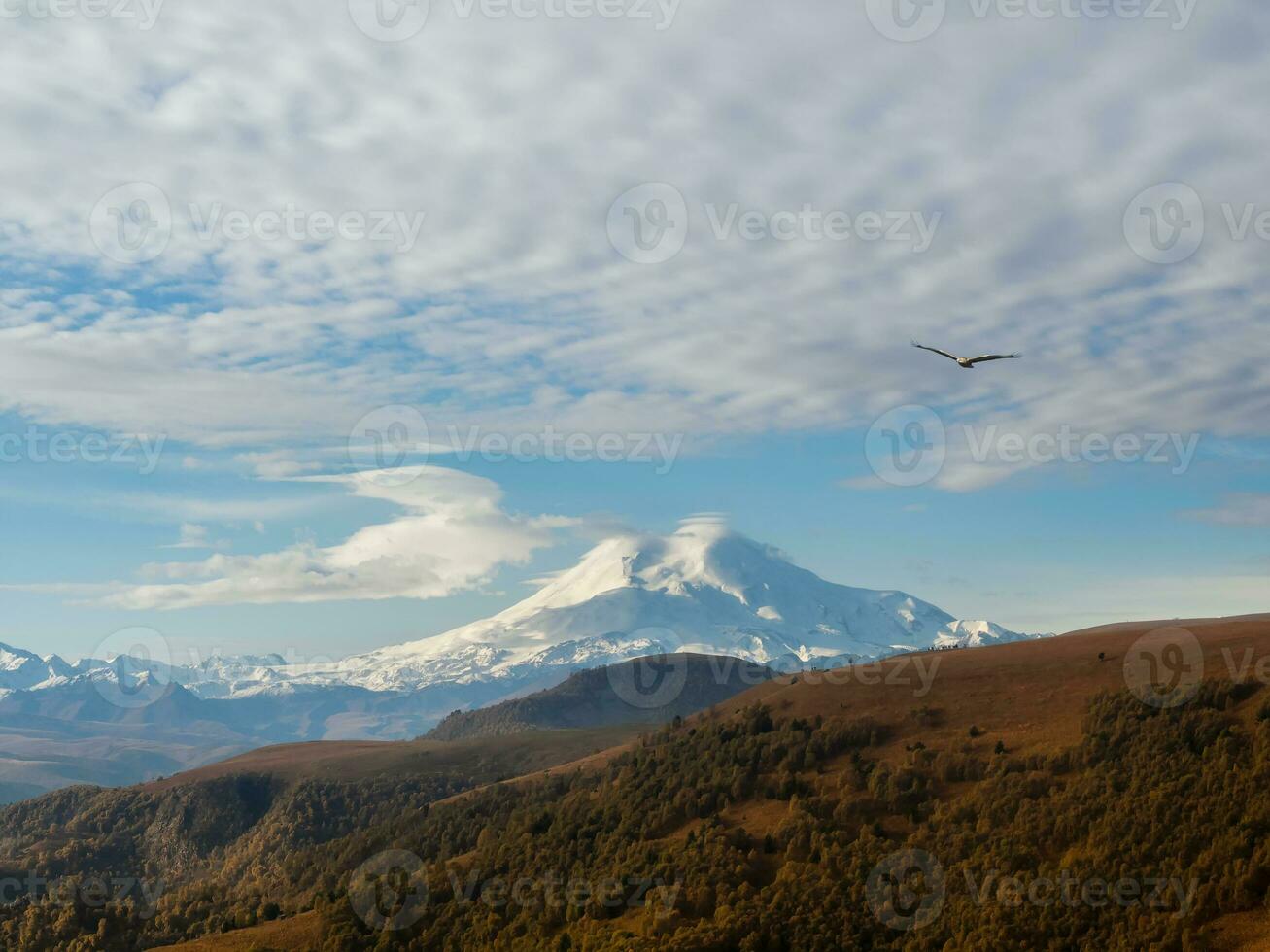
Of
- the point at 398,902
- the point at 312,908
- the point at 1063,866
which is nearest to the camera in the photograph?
the point at 1063,866

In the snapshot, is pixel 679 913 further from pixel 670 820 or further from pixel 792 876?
pixel 670 820

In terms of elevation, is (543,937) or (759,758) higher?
(759,758)

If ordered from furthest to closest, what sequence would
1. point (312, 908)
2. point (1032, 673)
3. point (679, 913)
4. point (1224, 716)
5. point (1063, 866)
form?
point (1032, 673) < point (312, 908) < point (1224, 716) < point (679, 913) < point (1063, 866)

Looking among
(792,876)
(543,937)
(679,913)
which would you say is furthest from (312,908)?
(792,876)

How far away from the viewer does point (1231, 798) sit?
82.1 m

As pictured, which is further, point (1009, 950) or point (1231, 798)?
point (1231, 798)

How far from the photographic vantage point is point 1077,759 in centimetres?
9769

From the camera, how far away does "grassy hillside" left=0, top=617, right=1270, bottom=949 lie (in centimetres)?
7794

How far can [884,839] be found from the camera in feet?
313

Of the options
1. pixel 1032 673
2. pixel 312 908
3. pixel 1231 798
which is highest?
pixel 1032 673

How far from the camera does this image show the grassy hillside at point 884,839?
256ft

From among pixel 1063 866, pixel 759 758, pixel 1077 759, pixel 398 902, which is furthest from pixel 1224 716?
pixel 398 902

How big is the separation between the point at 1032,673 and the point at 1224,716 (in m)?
32.7

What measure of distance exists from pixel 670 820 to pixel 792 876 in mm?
25655
